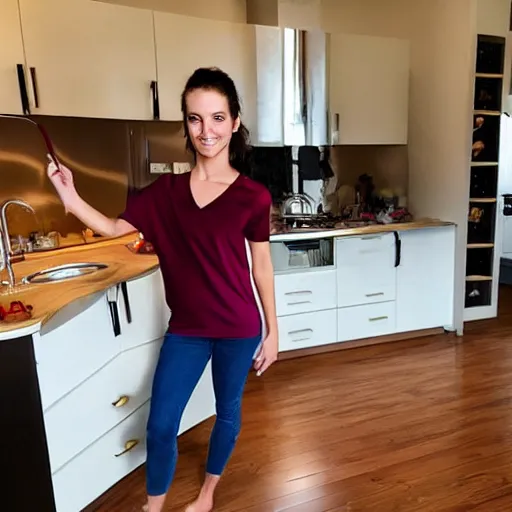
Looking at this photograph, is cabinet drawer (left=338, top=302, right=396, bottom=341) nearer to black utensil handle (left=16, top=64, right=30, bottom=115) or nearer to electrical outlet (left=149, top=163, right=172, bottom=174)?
electrical outlet (left=149, top=163, right=172, bottom=174)

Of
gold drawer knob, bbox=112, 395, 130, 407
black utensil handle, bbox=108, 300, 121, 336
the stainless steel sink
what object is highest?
the stainless steel sink

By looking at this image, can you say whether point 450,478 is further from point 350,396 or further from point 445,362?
point 445,362

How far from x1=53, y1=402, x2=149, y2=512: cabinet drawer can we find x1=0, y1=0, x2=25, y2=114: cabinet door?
4.60ft

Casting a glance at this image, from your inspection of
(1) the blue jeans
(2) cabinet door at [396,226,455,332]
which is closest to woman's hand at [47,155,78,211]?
(1) the blue jeans

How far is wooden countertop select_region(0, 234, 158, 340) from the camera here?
1340 mm

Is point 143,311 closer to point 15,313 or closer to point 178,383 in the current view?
point 178,383

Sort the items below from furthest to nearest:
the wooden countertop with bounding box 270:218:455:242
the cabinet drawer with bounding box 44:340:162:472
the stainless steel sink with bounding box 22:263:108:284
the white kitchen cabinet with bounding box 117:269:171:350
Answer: the wooden countertop with bounding box 270:218:455:242
the stainless steel sink with bounding box 22:263:108:284
the white kitchen cabinet with bounding box 117:269:171:350
the cabinet drawer with bounding box 44:340:162:472

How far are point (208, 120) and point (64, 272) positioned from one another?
3.42ft

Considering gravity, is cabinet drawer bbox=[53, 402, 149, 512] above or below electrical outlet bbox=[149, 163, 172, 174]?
below

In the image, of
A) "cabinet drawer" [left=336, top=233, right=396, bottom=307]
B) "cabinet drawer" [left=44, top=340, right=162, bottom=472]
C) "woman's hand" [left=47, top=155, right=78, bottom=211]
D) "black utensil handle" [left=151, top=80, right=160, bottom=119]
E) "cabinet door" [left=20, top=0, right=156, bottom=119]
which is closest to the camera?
"woman's hand" [left=47, top=155, right=78, bottom=211]

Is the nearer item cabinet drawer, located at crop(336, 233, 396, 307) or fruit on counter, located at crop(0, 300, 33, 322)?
fruit on counter, located at crop(0, 300, 33, 322)

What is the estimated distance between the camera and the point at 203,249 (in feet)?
4.54

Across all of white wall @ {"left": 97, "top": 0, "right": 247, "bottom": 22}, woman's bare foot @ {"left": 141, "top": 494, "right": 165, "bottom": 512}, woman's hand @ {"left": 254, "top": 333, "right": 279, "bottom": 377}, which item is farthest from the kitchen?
woman's hand @ {"left": 254, "top": 333, "right": 279, "bottom": 377}

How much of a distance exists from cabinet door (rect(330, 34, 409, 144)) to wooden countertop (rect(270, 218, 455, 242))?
23.7 inches
